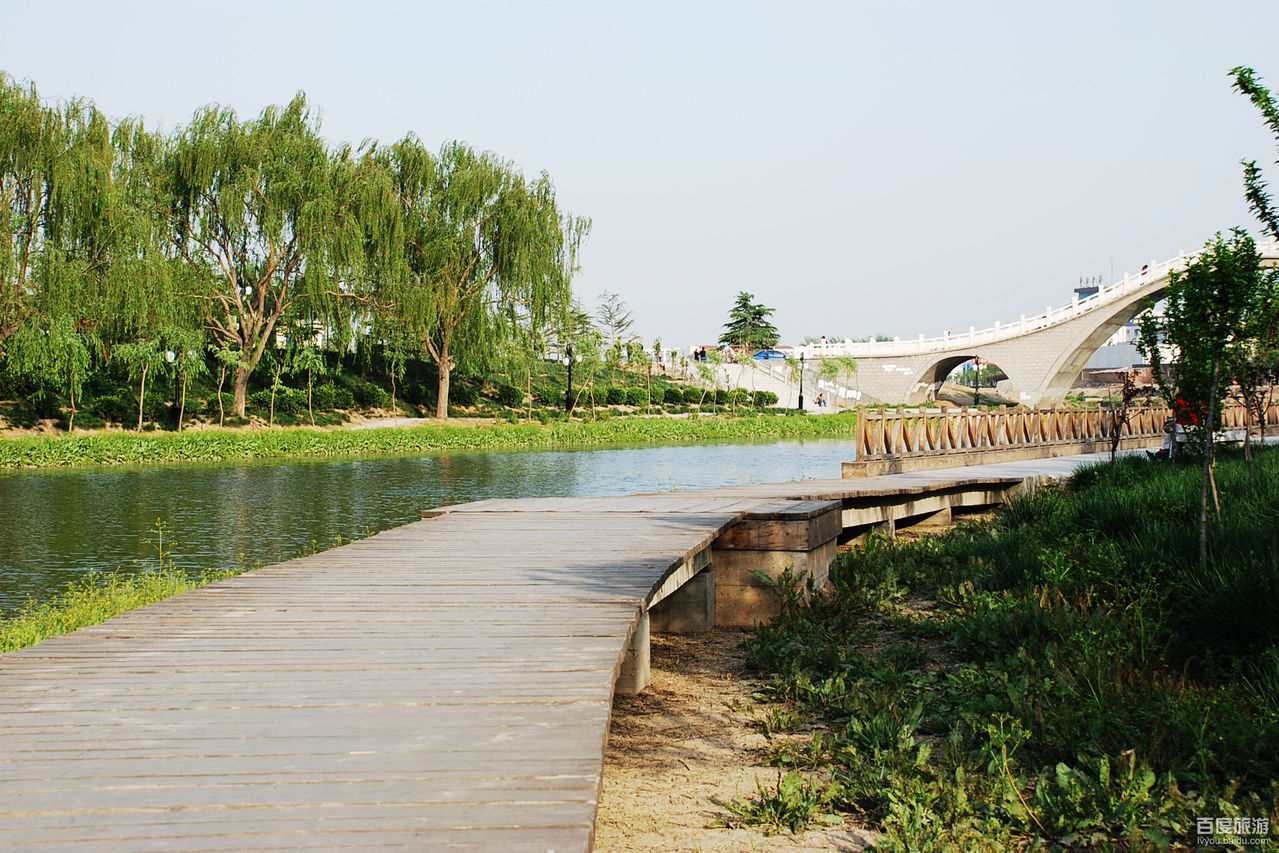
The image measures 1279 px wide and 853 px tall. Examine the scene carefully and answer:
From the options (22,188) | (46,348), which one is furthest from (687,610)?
(22,188)

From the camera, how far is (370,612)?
4.82 m

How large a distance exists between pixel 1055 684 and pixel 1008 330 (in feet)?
196

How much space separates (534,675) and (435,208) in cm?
3145

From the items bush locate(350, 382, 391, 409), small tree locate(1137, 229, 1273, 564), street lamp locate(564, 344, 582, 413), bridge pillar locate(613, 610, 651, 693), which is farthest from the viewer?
street lamp locate(564, 344, 582, 413)

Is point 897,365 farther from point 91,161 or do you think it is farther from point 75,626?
point 75,626

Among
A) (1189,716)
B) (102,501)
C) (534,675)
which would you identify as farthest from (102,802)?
(102,501)

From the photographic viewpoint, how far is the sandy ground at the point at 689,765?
150 inches

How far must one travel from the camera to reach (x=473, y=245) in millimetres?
33938

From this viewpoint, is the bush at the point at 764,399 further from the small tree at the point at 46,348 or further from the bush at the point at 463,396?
the small tree at the point at 46,348

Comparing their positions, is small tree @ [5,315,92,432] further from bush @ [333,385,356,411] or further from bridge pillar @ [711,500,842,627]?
bridge pillar @ [711,500,842,627]

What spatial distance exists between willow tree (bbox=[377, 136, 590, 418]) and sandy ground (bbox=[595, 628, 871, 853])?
1071 inches

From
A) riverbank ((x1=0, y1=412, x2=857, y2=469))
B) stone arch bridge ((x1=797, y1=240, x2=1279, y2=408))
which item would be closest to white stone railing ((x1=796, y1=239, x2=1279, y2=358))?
stone arch bridge ((x1=797, y1=240, x2=1279, y2=408))

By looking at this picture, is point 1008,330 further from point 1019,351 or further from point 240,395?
point 240,395

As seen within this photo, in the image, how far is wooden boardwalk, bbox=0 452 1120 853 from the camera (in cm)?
248
